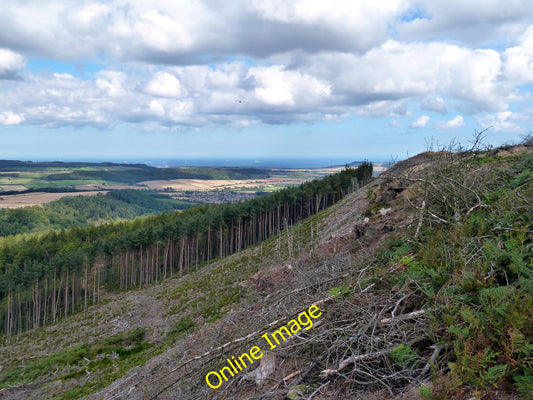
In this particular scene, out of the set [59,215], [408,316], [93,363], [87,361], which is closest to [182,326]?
[93,363]

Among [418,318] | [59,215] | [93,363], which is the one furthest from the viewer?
[59,215]

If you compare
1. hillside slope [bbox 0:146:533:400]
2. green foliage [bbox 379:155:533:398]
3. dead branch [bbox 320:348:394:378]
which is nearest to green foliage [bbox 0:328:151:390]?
hillside slope [bbox 0:146:533:400]

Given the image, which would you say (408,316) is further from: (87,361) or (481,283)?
(87,361)

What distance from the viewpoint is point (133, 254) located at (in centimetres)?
6203

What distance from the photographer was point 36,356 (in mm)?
31828

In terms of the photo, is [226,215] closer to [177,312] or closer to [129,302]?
[129,302]

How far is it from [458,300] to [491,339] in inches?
32.3

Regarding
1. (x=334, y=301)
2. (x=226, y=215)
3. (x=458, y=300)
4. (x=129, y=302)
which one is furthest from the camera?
(x=226, y=215)

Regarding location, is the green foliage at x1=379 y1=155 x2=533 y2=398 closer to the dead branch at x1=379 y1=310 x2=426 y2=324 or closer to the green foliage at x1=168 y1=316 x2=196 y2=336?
the dead branch at x1=379 y1=310 x2=426 y2=324

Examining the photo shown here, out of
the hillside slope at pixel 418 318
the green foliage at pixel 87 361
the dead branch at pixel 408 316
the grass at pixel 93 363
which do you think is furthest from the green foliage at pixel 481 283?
A: the green foliage at pixel 87 361

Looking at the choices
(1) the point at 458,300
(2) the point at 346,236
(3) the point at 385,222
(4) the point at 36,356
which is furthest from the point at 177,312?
(1) the point at 458,300

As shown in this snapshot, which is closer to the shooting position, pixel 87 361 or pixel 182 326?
pixel 87 361

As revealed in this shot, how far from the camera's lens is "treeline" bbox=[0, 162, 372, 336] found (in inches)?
2186

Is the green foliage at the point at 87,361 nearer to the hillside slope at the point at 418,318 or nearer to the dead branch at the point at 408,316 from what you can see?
the hillside slope at the point at 418,318
